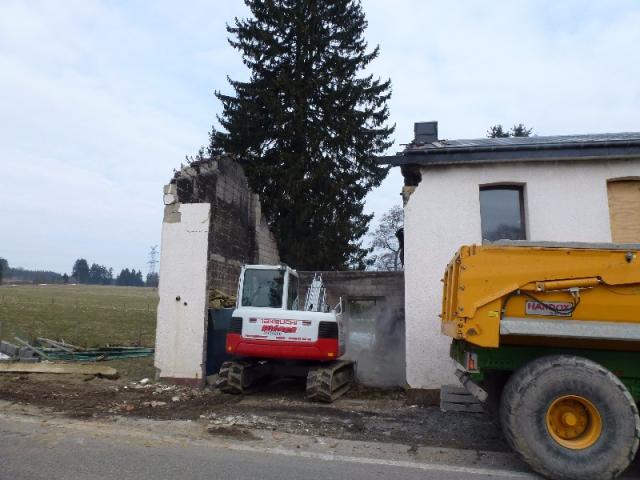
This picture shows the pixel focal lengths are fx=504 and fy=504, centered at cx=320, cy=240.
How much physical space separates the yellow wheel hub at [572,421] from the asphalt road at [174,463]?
22.3 inches

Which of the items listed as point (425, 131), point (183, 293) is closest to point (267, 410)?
point (183, 293)

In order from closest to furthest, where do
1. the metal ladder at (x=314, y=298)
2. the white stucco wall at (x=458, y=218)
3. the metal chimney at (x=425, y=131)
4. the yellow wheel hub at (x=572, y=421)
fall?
the yellow wheel hub at (x=572, y=421), the white stucco wall at (x=458, y=218), the metal ladder at (x=314, y=298), the metal chimney at (x=425, y=131)

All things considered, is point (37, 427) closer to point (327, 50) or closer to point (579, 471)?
point (579, 471)

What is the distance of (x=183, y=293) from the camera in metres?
10.7

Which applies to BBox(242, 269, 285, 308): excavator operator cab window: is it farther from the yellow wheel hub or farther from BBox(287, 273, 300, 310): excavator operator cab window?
the yellow wheel hub

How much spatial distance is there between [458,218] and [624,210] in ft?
10.1

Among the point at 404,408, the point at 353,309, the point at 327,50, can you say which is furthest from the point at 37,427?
the point at 327,50

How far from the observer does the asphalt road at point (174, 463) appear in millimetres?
4953

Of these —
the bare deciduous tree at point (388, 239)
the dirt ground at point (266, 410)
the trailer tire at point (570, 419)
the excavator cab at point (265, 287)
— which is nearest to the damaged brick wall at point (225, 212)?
the excavator cab at point (265, 287)

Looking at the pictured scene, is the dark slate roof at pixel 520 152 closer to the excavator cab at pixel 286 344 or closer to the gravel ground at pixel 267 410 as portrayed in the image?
the excavator cab at pixel 286 344

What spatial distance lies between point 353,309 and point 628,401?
12457 mm

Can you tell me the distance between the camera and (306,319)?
9.60 m

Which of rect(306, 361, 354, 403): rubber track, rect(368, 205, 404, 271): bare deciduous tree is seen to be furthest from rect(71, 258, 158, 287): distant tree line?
rect(306, 361, 354, 403): rubber track

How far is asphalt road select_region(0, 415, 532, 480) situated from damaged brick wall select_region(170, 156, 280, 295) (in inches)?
203
